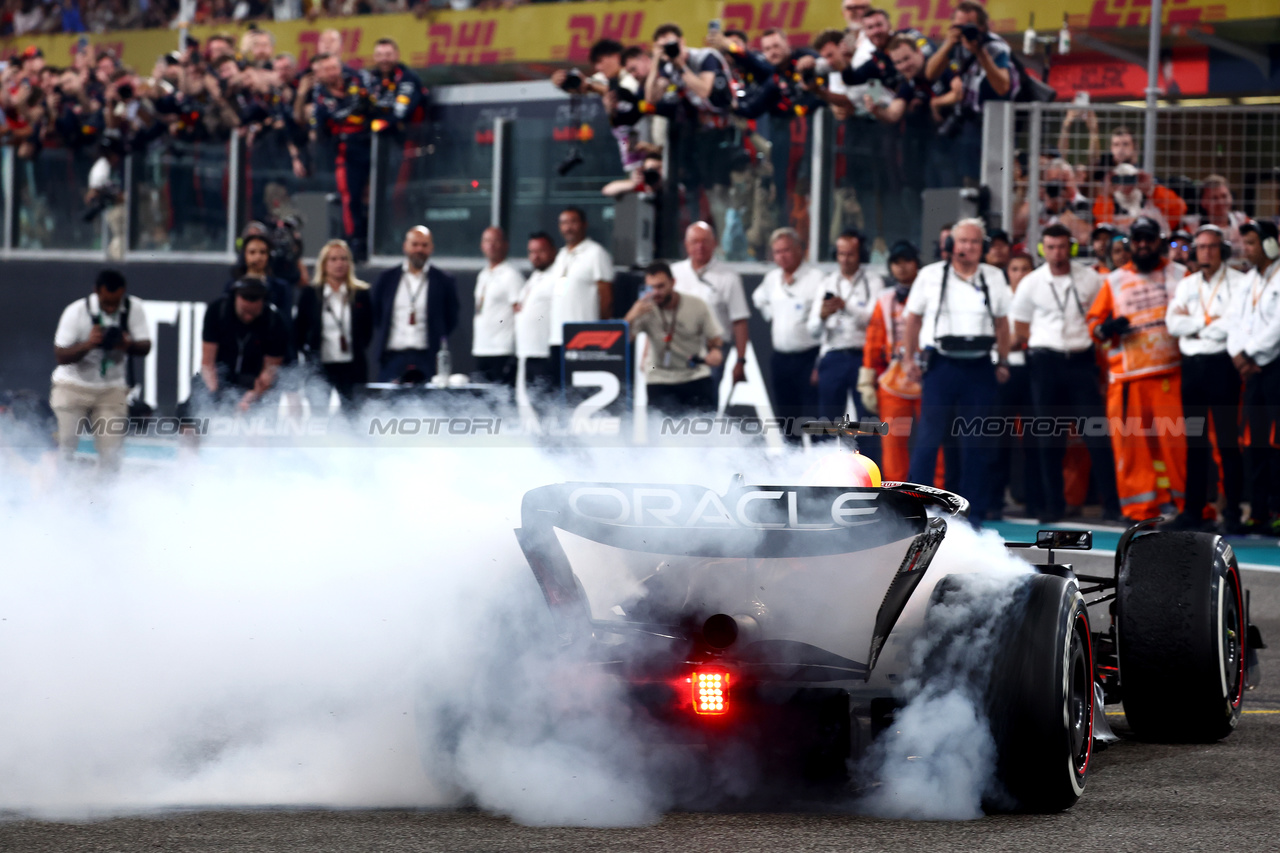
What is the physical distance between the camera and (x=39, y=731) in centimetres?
470

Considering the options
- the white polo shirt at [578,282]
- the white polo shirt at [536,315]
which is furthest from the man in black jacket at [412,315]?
the white polo shirt at [578,282]

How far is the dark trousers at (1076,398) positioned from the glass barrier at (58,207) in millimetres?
9473

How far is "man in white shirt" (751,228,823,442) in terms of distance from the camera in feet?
39.4

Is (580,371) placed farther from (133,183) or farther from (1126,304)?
(133,183)

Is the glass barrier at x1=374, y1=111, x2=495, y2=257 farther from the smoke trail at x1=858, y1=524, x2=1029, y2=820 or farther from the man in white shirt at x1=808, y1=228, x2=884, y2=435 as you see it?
the smoke trail at x1=858, y1=524, x2=1029, y2=820

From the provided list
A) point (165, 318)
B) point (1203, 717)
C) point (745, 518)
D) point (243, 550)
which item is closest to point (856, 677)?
point (745, 518)

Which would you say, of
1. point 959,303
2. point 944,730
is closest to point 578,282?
point 959,303

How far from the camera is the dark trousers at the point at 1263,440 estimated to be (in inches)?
418

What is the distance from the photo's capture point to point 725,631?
425 cm

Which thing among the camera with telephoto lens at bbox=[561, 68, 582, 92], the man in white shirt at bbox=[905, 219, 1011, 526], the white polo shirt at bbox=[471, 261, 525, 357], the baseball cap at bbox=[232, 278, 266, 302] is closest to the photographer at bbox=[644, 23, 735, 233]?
the camera with telephoto lens at bbox=[561, 68, 582, 92]

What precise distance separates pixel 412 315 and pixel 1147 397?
17.6 ft

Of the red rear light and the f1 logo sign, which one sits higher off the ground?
the f1 logo sign

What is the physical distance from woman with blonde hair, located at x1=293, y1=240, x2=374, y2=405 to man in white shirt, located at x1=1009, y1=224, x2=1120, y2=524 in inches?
184

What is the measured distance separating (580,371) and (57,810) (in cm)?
825
